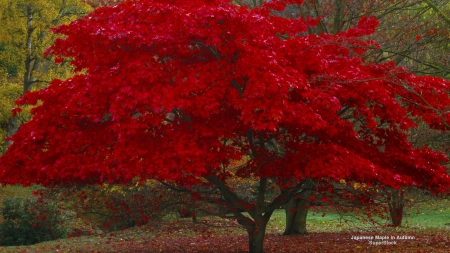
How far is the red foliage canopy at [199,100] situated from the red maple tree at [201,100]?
0.07 ft

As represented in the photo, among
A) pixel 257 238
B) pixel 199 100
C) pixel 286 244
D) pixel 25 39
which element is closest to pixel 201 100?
pixel 199 100

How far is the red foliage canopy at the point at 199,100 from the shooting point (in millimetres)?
7004

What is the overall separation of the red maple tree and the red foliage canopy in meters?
0.02

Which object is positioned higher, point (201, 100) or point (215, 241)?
point (201, 100)

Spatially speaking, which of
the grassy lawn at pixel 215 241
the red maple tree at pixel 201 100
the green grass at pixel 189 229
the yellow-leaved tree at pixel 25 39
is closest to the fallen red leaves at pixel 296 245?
the grassy lawn at pixel 215 241

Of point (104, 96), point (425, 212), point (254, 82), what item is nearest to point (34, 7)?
point (104, 96)

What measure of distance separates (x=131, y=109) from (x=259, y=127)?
2.02 m

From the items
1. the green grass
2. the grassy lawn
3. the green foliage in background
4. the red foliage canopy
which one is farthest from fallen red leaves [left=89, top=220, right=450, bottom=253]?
the green foliage in background

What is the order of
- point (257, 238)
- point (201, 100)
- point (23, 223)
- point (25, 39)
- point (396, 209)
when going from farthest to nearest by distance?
point (25, 39) → point (23, 223) → point (396, 209) → point (257, 238) → point (201, 100)

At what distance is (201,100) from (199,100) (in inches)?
1.4

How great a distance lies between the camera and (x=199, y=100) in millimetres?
7152

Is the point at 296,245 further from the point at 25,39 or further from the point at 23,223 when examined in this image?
the point at 25,39

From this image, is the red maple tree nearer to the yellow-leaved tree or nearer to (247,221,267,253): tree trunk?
(247,221,267,253): tree trunk

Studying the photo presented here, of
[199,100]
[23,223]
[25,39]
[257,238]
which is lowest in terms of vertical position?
[23,223]
